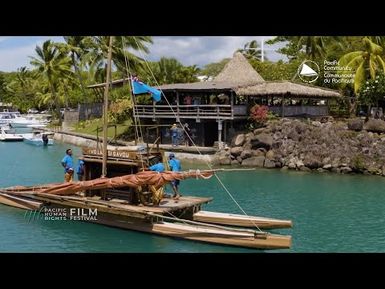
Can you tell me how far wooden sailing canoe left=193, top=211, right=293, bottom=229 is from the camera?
15102 mm

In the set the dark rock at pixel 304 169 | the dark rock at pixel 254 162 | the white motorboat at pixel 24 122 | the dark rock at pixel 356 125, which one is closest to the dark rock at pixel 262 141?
the dark rock at pixel 254 162

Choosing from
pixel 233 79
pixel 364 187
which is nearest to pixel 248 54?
pixel 233 79

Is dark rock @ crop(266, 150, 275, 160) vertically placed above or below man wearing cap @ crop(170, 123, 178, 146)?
below

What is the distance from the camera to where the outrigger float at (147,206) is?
45.0ft

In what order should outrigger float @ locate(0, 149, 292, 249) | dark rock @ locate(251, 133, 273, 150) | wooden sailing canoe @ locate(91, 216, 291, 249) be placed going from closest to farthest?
1. wooden sailing canoe @ locate(91, 216, 291, 249)
2. outrigger float @ locate(0, 149, 292, 249)
3. dark rock @ locate(251, 133, 273, 150)

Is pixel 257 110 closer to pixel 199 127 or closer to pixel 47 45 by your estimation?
pixel 199 127

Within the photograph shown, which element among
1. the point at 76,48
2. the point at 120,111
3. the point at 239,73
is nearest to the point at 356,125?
the point at 239,73

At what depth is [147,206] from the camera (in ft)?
49.4

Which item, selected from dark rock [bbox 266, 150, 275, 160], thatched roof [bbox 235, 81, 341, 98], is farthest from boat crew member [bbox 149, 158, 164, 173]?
thatched roof [bbox 235, 81, 341, 98]

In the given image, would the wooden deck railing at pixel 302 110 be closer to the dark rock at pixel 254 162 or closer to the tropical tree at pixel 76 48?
the dark rock at pixel 254 162

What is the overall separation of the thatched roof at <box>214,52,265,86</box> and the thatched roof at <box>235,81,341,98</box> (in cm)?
408

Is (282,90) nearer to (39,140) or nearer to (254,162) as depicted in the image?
(254,162)

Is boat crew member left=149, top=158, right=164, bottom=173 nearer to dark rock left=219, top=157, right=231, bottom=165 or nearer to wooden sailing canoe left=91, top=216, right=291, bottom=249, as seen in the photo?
wooden sailing canoe left=91, top=216, right=291, bottom=249

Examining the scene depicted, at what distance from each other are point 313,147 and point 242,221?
15127 millimetres
